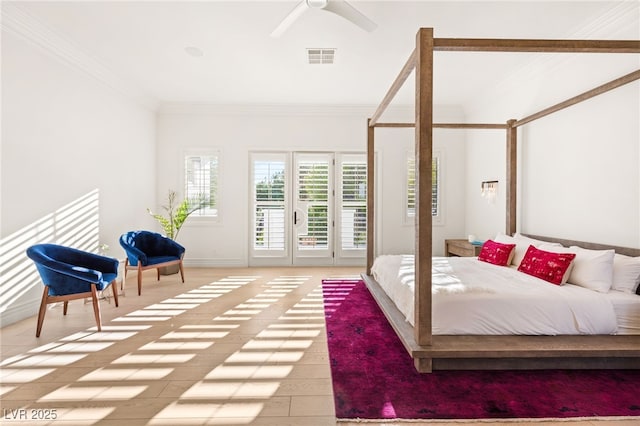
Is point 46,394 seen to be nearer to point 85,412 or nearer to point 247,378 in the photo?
point 85,412

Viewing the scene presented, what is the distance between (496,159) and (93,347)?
5558 mm

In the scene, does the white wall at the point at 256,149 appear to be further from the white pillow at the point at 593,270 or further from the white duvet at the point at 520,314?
the white duvet at the point at 520,314

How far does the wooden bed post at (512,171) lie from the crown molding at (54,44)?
5.53m

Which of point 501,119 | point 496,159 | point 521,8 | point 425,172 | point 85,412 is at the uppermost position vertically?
point 521,8

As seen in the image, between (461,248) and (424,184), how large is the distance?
3469mm

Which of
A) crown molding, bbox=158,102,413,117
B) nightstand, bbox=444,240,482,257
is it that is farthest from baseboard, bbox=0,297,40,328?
nightstand, bbox=444,240,482,257

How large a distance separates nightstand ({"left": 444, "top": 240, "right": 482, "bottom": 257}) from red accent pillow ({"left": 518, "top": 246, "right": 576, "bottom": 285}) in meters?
1.38

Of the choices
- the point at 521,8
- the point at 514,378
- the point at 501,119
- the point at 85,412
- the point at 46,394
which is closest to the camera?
the point at 85,412

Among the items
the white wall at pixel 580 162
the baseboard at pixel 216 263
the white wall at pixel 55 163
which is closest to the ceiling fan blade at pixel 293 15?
the white wall at pixel 55 163

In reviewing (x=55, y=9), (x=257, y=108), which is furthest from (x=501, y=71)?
(x=55, y=9)

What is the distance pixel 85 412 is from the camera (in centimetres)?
192

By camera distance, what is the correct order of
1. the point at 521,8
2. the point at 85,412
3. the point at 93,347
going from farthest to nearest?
the point at 521,8 → the point at 93,347 → the point at 85,412

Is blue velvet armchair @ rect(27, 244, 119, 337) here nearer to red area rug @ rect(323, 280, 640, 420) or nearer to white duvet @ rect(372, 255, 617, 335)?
red area rug @ rect(323, 280, 640, 420)

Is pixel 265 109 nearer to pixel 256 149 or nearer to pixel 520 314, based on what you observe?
pixel 256 149
